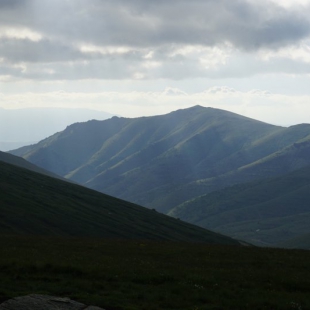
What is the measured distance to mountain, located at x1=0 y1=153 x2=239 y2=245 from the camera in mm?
116062

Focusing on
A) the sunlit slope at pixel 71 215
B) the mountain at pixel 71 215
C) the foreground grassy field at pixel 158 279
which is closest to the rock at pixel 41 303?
the foreground grassy field at pixel 158 279

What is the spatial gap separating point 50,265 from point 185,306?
444 inches

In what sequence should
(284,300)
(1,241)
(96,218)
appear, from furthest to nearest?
(96,218) → (1,241) → (284,300)

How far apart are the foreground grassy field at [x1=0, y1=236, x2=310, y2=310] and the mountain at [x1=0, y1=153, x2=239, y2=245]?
58643mm

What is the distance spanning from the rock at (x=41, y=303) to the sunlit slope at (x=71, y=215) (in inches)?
2855

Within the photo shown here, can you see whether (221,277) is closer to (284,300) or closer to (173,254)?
(284,300)

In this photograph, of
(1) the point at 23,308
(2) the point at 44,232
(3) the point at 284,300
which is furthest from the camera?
(2) the point at 44,232

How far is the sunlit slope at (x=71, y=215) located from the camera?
381ft

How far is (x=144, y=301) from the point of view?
98.1 feet

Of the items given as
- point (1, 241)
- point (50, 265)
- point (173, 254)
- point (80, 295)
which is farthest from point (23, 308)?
point (1, 241)

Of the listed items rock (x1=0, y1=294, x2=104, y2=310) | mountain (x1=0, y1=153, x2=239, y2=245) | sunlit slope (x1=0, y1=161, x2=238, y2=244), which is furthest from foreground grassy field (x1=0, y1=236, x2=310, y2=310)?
mountain (x1=0, y1=153, x2=239, y2=245)

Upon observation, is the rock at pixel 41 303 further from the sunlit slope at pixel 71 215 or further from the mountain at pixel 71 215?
the mountain at pixel 71 215

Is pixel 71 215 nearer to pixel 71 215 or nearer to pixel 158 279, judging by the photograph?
pixel 71 215

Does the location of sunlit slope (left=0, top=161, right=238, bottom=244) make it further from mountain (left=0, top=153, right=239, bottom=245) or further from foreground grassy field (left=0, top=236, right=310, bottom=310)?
foreground grassy field (left=0, top=236, right=310, bottom=310)
